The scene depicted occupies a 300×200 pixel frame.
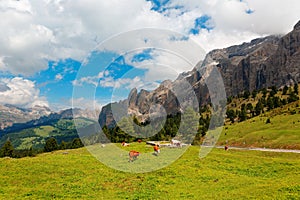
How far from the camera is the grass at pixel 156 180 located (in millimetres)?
22172

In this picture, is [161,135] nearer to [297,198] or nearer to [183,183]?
[183,183]

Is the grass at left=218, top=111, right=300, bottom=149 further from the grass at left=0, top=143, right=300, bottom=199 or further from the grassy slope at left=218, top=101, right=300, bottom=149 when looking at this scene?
the grass at left=0, top=143, right=300, bottom=199

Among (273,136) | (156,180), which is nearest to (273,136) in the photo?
(273,136)

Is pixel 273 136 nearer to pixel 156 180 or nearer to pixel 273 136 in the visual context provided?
pixel 273 136

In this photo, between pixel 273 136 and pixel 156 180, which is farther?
pixel 273 136

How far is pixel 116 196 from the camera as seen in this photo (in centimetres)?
2245

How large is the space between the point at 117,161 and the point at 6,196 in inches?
599

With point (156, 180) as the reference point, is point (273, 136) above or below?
above

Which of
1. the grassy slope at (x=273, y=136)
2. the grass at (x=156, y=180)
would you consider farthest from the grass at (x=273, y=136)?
the grass at (x=156, y=180)

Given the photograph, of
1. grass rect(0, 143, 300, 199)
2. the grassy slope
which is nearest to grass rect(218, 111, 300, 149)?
the grassy slope

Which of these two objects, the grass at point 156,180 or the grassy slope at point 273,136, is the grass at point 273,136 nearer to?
the grassy slope at point 273,136

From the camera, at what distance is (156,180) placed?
2653 centimetres

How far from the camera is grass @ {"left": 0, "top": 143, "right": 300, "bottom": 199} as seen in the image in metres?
22.2

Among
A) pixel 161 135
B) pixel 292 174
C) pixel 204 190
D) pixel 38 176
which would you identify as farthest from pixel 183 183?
pixel 161 135
